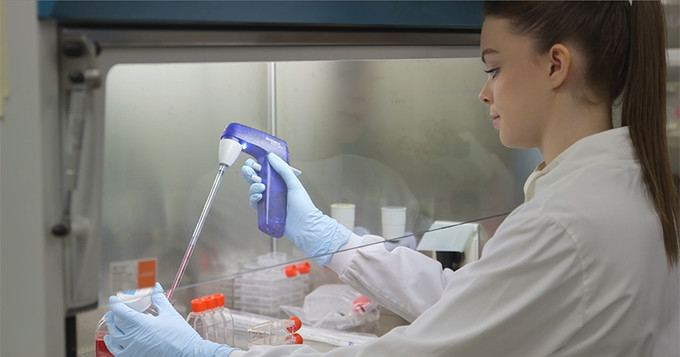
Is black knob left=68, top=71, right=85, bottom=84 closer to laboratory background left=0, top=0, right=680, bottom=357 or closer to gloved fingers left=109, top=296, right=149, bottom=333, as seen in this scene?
laboratory background left=0, top=0, right=680, bottom=357

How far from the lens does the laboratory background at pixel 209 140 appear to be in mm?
1026

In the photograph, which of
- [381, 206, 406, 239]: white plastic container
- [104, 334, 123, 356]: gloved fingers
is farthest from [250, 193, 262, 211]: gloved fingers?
[104, 334, 123, 356]: gloved fingers

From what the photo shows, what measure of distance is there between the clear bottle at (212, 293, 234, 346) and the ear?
3.75 feet

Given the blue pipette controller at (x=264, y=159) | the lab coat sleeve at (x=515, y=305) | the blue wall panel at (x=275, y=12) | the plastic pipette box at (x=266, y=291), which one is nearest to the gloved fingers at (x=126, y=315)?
the blue pipette controller at (x=264, y=159)

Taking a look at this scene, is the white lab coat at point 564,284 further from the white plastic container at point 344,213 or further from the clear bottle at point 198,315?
the clear bottle at point 198,315

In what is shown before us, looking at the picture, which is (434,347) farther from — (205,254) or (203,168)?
(203,168)

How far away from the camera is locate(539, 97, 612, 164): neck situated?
138cm

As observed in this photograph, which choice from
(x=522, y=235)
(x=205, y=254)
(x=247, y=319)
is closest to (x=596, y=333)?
(x=522, y=235)

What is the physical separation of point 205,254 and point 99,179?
40 centimetres

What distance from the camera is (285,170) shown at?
1.62 metres

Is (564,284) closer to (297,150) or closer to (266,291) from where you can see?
(297,150)

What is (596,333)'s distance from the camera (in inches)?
48.3

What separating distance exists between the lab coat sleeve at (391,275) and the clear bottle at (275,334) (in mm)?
303

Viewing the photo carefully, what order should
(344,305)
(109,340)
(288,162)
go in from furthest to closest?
(344,305) < (288,162) < (109,340)
